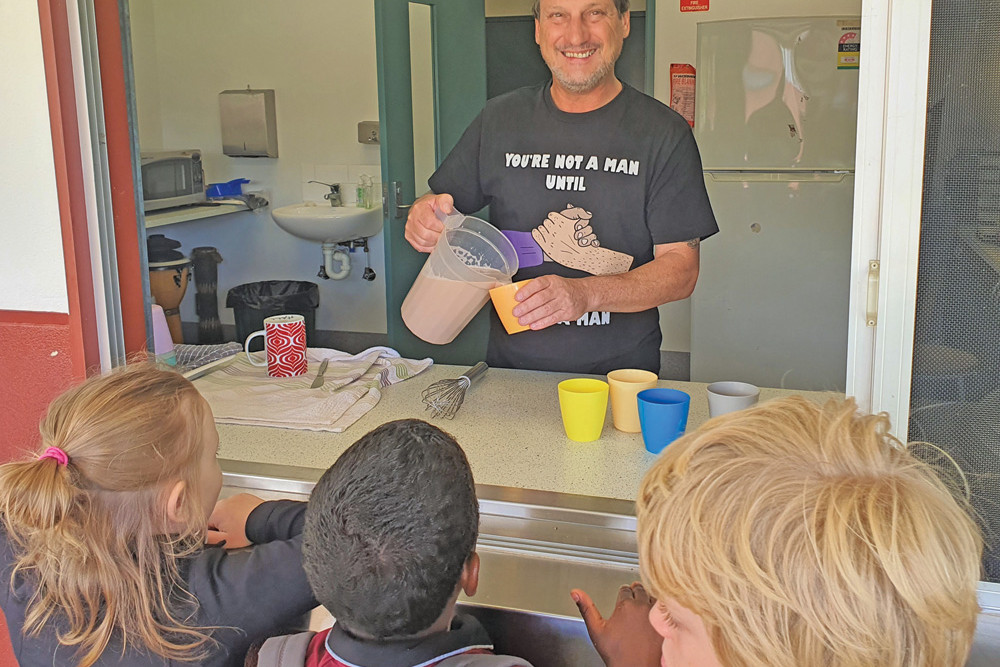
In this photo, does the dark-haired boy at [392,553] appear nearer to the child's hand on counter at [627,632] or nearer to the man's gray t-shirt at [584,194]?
the child's hand on counter at [627,632]

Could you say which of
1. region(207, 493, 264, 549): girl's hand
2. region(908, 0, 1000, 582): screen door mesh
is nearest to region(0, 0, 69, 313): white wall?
region(207, 493, 264, 549): girl's hand

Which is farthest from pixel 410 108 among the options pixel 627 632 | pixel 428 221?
pixel 627 632

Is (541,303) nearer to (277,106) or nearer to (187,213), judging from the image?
(187,213)

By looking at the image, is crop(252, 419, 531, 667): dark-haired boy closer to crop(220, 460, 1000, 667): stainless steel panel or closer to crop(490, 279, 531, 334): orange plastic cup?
crop(220, 460, 1000, 667): stainless steel panel

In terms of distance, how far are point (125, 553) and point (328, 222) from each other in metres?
3.99

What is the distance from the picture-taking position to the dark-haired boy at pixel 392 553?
2.92 ft

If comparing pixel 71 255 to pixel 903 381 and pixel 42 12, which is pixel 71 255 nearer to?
pixel 42 12

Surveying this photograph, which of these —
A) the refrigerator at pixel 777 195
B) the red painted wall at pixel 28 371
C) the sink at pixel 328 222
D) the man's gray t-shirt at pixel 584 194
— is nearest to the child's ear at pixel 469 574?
the red painted wall at pixel 28 371

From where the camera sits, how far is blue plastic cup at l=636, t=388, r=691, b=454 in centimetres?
143

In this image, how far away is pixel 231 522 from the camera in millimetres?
1255

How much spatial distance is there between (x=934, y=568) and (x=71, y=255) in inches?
49.8

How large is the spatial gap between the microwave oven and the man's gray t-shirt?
2770mm

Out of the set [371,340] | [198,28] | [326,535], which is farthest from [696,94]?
[326,535]

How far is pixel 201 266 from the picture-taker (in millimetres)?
5434
